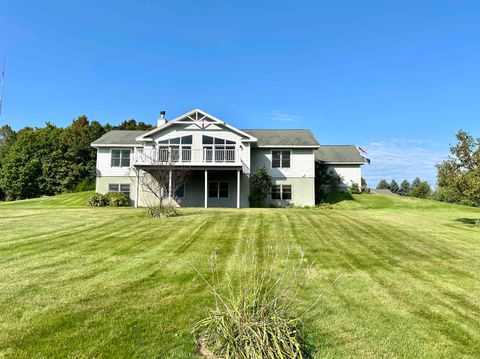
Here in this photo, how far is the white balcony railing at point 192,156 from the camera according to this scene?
22.5 m

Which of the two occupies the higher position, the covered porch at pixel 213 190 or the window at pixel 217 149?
the window at pixel 217 149

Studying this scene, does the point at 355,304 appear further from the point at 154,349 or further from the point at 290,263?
the point at 154,349

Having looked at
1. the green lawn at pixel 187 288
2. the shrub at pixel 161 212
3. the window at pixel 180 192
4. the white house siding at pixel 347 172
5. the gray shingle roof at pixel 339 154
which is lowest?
the green lawn at pixel 187 288

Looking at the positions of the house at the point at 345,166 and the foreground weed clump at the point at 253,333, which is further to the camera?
the house at the point at 345,166

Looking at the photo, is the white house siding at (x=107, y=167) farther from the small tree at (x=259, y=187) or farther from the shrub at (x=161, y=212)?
the shrub at (x=161, y=212)

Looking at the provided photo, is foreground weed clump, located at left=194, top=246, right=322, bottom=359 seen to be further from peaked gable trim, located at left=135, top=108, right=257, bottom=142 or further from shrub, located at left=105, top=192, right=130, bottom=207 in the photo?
shrub, located at left=105, top=192, right=130, bottom=207

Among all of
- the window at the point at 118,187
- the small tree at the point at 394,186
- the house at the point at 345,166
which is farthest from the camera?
the small tree at the point at 394,186

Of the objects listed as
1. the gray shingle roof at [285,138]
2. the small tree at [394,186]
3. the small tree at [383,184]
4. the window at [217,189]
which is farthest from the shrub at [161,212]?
the small tree at [394,186]

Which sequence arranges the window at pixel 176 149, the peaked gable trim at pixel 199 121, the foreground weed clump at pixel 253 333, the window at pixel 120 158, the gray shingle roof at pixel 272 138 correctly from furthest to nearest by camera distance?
1. the window at pixel 120 158
2. the gray shingle roof at pixel 272 138
3. the peaked gable trim at pixel 199 121
4. the window at pixel 176 149
5. the foreground weed clump at pixel 253 333

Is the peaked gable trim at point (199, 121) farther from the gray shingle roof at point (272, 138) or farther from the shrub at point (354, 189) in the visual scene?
the shrub at point (354, 189)

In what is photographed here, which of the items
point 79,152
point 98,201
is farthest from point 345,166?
point 79,152

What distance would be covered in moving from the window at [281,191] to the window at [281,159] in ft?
4.93

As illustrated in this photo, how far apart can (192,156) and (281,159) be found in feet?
21.8

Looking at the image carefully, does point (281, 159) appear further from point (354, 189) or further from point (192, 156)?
point (354, 189)
